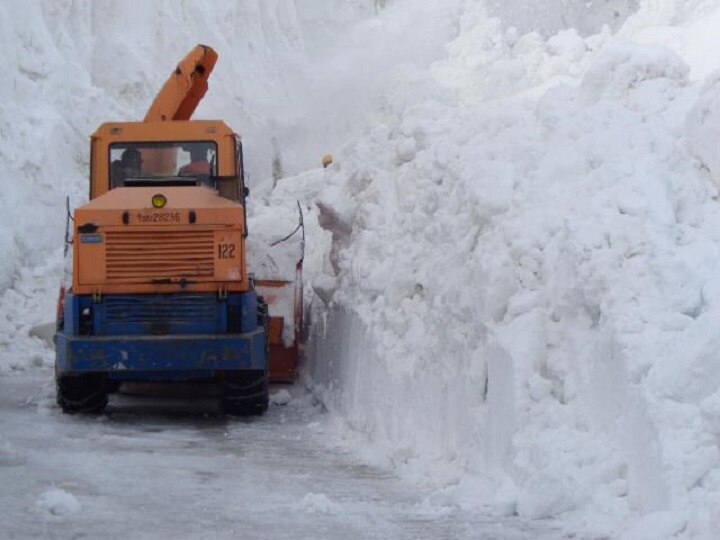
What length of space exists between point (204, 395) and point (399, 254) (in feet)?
13.2

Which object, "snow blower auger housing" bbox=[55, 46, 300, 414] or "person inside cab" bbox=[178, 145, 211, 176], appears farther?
"person inside cab" bbox=[178, 145, 211, 176]

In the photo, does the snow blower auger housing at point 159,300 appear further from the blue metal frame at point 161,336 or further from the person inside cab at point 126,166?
the person inside cab at point 126,166

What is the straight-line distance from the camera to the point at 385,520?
7625 millimetres

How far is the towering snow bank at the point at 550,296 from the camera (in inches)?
283

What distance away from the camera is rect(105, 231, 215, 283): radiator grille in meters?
12.2

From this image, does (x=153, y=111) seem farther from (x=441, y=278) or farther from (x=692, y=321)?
(x=692, y=321)

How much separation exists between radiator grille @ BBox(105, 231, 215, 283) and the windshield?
137cm

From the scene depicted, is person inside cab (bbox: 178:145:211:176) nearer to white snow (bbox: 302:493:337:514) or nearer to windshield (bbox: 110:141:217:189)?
windshield (bbox: 110:141:217:189)

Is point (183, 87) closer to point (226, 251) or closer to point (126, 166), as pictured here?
point (126, 166)

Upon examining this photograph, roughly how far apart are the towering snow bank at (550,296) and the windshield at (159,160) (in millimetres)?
1702

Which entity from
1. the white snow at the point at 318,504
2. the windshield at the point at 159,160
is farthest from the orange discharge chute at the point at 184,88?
the white snow at the point at 318,504

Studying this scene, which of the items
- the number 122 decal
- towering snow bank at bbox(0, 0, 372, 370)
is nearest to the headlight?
the number 122 decal

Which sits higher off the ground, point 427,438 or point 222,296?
point 222,296

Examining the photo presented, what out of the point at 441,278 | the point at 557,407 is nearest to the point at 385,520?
the point at 557,407
